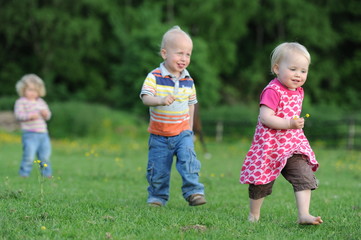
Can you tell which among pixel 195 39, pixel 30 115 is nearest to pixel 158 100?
pixel 30 115

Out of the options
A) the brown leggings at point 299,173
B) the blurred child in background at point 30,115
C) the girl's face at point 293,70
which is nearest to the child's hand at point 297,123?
the brown leggings at point 299,173

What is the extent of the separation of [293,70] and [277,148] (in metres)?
0.73

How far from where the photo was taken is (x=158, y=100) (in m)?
5.39

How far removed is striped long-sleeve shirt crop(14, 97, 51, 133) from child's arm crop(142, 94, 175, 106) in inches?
173

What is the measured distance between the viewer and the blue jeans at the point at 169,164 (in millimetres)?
5887

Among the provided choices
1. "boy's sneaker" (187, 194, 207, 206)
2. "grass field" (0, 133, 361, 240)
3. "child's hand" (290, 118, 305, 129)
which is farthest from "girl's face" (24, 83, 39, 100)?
"child's hand" (290, 118, 305, 129)

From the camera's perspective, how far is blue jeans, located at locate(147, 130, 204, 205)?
5.89 metres

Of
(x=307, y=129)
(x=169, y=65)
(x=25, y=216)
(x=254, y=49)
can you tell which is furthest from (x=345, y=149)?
(x=254, y=49)

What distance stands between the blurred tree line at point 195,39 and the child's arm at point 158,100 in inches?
1140

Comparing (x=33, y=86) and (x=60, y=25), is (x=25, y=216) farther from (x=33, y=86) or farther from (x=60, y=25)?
(x=60, y=25)

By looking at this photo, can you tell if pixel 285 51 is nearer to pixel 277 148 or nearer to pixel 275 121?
pixel 275 121

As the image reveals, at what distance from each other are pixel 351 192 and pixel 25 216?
5.27 m

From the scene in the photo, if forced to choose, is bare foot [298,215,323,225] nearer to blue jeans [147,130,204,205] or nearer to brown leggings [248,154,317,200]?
brown leggings [248,154,317,200]

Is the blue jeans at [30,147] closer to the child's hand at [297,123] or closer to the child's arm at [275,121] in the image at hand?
the child's arm at [275,121]
